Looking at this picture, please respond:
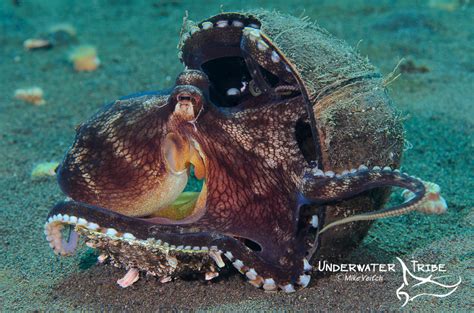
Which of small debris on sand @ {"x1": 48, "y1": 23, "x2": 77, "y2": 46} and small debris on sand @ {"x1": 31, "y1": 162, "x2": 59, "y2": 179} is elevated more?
small debris on sand @ {"x1": 31, "y1": 162, "x2": 59, "y2": 179}

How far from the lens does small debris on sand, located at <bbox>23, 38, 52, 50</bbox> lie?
9484 mm

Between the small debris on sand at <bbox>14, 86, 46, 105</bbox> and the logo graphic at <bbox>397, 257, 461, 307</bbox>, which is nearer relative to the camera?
the logo graphic at <bbox>397, 257, 461, 307</bbox>

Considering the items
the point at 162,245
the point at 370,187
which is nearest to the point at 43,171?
the point at 162,245

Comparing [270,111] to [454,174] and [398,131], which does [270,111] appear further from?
[454,174]

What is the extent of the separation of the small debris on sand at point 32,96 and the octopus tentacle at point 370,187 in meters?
5.49

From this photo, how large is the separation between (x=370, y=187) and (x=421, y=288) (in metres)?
0.82

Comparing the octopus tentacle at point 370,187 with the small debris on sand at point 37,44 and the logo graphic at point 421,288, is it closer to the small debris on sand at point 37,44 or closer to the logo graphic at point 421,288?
the logo graphic at point 421,288

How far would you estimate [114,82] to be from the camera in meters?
7.70

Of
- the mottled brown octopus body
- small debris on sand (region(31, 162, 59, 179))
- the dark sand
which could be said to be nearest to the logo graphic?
the dark sand

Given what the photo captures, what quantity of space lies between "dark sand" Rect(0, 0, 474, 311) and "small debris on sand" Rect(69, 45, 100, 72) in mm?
200

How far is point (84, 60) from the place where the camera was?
8.42 m

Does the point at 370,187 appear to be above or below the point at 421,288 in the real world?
above

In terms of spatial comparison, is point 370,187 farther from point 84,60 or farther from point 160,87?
point 84,60

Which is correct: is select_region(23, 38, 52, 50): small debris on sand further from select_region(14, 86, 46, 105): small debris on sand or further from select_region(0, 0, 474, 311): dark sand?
select_region(14, 86, 46, 105): small debris on sand
